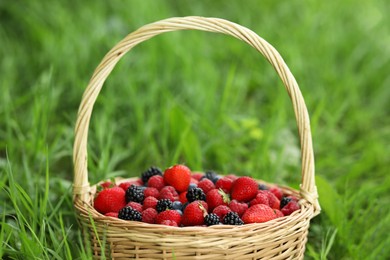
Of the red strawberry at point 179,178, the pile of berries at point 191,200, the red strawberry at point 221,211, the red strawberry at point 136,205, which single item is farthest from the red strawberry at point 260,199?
the red strawberry at point 136,205

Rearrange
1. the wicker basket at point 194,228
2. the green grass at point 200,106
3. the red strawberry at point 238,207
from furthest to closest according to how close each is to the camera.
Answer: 1. the green grass at point 200,106
2. the red strawberry at point 238,207
3. the wicker basket at point 194,228

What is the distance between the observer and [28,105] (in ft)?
11.1

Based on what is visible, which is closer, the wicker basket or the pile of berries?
the wicker basket

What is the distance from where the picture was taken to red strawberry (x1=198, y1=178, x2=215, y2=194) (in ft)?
6.33

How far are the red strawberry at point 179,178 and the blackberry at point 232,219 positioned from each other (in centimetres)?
31

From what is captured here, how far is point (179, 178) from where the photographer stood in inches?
76.4

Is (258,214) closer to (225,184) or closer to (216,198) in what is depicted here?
(216,198)

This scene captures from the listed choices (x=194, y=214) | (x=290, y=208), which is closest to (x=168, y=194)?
(x=194, y=214)

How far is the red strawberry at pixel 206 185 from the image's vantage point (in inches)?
76.0

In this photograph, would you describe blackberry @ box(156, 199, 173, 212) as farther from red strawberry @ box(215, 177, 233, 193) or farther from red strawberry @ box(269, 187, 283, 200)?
red strawberry @ box(269, 187, 283, 200)

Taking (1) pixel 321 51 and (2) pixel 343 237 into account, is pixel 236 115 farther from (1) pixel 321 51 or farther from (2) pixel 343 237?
(2) pixel 343 237

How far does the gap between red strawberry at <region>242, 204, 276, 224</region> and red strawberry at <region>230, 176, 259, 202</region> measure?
0.14 m

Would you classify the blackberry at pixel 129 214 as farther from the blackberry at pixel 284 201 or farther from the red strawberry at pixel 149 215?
the blackberry at pixel 284 201

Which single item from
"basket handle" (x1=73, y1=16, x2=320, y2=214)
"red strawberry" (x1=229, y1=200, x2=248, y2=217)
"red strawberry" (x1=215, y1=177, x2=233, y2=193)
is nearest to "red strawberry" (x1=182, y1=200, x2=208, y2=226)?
"red strawberry" (x1=229, y1=200, x2=248, y2=217)
